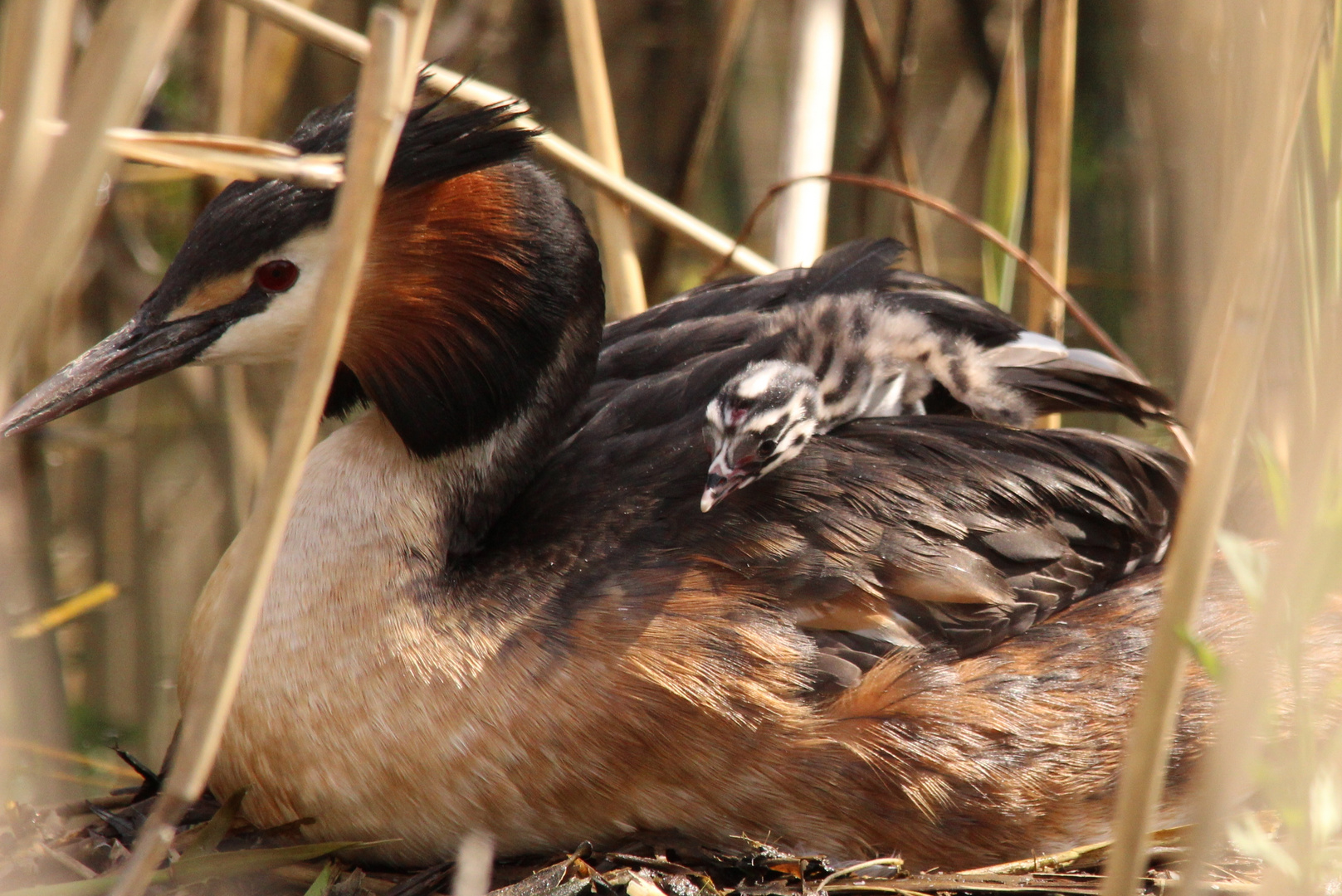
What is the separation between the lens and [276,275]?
111 inches

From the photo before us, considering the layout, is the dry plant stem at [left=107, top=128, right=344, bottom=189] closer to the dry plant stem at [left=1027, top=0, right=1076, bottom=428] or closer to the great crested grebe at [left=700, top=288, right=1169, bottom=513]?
the great crested grebe at [left=700, top=288, right=1169, bottom=513]

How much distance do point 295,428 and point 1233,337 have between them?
105 cm

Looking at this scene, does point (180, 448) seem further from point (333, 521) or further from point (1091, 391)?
point (1091, 391)

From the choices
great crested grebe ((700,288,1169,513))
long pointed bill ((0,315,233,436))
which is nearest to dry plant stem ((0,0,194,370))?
long pointed bill ((0,315,233,436))

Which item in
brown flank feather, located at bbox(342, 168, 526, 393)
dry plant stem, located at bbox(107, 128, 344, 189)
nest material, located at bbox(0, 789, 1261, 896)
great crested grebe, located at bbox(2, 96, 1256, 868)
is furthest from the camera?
brown flank feather, located at bbox(342, 168, 526, 393)

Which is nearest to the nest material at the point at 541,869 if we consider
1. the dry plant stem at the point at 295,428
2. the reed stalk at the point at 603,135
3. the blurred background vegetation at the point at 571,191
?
the blurred background vegetation at the point at 571,191

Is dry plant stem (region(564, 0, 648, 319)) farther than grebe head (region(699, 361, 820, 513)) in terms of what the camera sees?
Yes

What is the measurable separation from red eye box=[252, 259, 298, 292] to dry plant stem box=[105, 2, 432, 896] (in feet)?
3.90

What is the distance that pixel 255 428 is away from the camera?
561 cm

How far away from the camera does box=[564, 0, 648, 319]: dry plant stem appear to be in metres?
3.79

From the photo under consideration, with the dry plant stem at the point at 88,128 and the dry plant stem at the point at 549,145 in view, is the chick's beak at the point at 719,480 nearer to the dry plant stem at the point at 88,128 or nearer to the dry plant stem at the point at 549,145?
the dry plant stem at the point at 549,145

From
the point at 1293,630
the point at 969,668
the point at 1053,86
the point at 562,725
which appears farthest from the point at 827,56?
the point at 1293,630

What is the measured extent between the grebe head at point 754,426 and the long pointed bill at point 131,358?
97 centimetres

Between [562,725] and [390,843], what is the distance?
44cm
